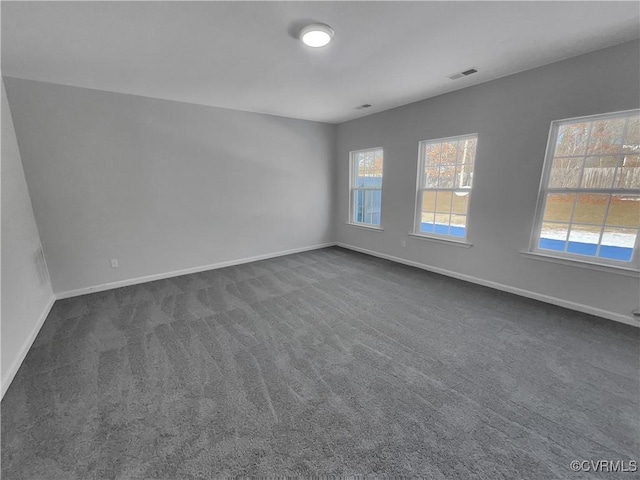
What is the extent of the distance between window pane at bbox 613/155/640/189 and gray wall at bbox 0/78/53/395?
5.47m

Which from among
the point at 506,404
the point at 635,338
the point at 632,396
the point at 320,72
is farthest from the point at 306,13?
the point at 635,338

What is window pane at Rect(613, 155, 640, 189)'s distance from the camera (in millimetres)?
2449

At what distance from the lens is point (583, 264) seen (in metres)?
2.74

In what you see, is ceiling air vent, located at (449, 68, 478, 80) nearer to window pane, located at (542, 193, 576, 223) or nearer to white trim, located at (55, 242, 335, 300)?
window pane, located at (542, 193, 576, 223)

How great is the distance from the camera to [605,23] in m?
2.06

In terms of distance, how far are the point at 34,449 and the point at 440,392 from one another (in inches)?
96.1

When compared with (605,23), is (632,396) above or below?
below

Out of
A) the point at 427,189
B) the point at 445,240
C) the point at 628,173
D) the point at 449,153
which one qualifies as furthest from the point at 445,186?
the point at 628,173

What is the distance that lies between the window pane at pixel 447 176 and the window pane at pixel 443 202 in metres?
0.13

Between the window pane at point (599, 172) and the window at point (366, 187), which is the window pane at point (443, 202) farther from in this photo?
the window pane at point (599, 172)

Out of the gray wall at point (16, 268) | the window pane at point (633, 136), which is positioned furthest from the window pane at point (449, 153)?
the gray wall at point (16, 268)

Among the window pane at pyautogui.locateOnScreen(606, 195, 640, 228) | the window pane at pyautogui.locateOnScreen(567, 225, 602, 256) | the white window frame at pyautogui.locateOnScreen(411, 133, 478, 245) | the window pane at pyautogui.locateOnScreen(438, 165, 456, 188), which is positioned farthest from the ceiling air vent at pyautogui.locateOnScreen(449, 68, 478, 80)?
the window pane at pyautogui.locateOnScreen(567, 225, 602, 256)

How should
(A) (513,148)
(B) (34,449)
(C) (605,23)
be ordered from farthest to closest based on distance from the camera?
(A) (513,148), (C) (605,23), (B) (34,449)

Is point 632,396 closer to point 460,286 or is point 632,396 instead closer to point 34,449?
point 460,286
